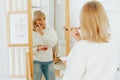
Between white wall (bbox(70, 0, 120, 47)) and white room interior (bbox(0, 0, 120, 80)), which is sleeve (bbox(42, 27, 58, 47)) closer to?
white room interior (bbox(0, 0, 120, 80))

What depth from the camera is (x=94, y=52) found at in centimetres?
125

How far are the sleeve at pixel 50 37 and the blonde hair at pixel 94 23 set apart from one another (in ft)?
2.11

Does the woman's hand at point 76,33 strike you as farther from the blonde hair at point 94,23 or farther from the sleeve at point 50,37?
the blonde hair at point 94,23

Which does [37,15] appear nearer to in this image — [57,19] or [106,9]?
[57,19]

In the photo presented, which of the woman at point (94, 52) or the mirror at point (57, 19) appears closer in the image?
the woman at point (94, 52)

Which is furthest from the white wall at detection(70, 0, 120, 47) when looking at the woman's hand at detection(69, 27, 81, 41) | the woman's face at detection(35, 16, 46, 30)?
the woman's face at detection(35, 16, 46, 30)

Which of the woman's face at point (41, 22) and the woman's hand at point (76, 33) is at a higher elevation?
the woman's face at point (41, 22)

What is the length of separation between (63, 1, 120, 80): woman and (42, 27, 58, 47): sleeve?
0.65m

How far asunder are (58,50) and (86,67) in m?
0.71

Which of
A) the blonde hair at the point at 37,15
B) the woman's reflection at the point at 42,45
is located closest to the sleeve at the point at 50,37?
the woman's reflection at the point at 42,45

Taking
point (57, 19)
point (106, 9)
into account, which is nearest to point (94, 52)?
point (57, 19)

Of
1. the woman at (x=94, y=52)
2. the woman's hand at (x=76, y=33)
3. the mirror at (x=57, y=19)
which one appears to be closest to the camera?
the woman at (x=94, y=52)

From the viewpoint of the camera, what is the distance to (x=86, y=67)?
1.28 m

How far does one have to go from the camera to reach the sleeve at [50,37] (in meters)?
1.93
